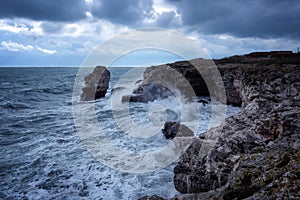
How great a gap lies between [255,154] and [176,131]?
36.2 feet

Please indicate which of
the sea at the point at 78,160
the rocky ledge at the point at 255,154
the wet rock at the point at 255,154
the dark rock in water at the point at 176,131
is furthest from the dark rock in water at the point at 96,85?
the wet rock at the point at 255,154

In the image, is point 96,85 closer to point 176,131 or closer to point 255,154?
point 176,131

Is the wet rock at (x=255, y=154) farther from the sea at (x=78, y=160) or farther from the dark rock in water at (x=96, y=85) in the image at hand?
the dark rock in water at (x=96, y=85)

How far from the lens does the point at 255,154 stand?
218 inches

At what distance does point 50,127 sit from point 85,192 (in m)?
12.1

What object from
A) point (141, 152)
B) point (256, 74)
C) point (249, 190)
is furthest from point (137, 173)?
point (256, 74)

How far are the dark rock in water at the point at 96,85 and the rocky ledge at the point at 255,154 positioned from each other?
2809 centimetres

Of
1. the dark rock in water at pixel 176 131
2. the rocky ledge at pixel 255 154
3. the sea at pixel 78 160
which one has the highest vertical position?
the rocky ledge at pixel 255 154

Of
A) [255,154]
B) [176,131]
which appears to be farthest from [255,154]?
[176,131]

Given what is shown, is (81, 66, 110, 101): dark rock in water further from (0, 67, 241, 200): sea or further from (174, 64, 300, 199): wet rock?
(174, 64, 300, 199): wet rock

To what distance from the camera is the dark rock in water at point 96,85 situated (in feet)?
123

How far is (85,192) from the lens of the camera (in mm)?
10406

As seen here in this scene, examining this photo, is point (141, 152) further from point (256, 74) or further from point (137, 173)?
point (256, 74)

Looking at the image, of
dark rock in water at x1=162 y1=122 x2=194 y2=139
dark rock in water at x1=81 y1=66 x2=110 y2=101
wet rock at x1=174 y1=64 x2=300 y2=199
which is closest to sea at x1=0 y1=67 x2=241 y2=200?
dark rock in water at x1=162 y1=122 x2=194 y2=139
